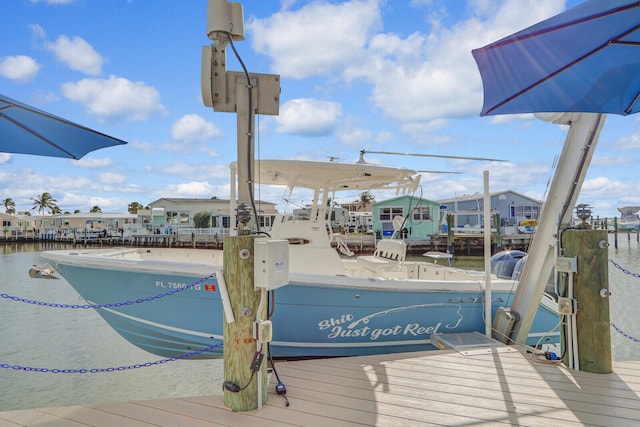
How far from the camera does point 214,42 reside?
336 centimetres

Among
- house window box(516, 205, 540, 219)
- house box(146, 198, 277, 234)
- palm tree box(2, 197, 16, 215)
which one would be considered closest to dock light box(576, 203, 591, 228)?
house window box(516, 205, 540, 219)

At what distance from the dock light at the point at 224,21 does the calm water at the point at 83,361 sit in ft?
16.9

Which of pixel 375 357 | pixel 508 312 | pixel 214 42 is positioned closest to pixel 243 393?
pixel 375 357

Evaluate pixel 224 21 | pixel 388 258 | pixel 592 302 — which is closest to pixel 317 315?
pixel 388 258

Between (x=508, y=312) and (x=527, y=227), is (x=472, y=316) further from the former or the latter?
(x=527, y=227)

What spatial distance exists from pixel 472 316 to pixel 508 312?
45 centimetres

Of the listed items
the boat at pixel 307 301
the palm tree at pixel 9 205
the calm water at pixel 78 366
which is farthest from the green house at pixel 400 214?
the palm tree at pixel 9 205

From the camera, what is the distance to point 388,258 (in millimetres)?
7039

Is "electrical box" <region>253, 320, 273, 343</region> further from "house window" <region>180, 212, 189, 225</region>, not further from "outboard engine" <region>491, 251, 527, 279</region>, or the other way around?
"house window" <region>180, 212, 189, 225</region>

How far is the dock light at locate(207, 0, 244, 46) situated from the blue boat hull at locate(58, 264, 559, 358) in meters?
2.69

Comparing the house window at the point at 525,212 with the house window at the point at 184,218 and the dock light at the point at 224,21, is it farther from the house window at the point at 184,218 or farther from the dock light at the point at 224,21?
the dock light at the point at 224,21

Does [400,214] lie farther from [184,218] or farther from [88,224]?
[88,224]

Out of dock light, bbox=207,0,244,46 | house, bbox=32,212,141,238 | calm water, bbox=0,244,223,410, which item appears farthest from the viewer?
house, bbox=32,212,141,238

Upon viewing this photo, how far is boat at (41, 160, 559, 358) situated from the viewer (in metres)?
4.88
